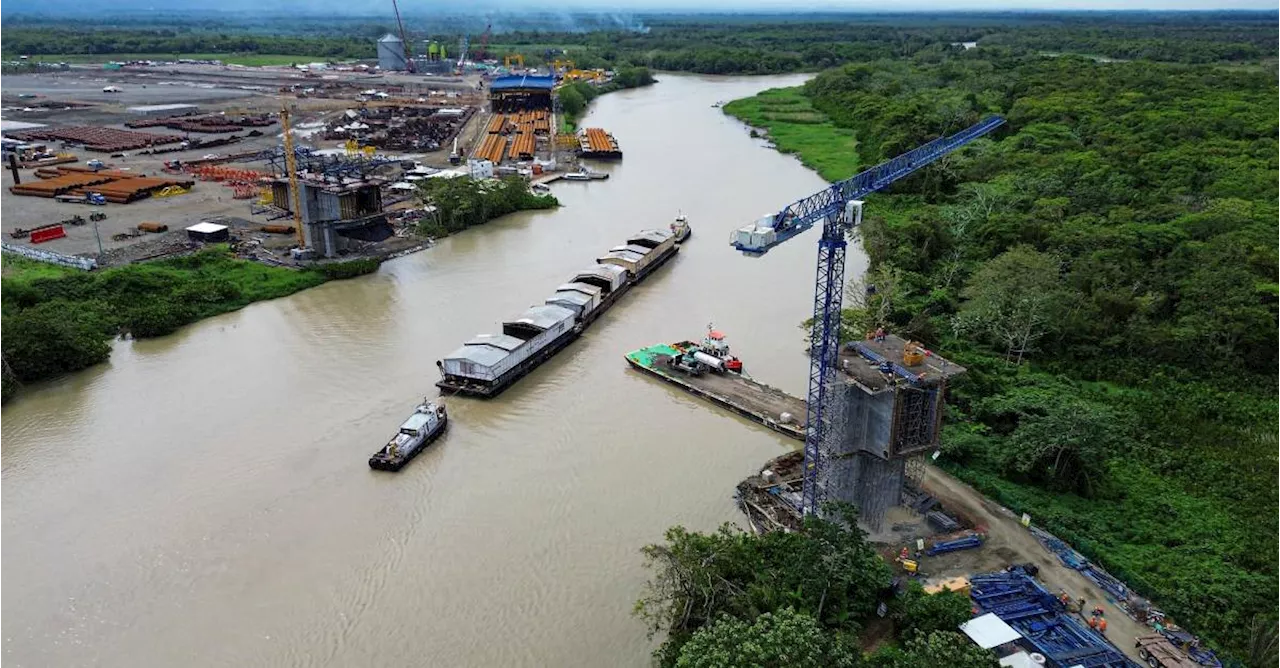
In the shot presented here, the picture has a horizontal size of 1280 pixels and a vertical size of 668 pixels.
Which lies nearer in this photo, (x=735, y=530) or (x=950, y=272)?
(x=735, y=530)

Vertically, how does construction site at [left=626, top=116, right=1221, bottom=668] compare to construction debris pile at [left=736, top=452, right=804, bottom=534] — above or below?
above

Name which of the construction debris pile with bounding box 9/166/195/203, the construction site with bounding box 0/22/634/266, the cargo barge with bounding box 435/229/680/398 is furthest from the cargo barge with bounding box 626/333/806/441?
the construction debris pile with bounding box 9/166/195/203

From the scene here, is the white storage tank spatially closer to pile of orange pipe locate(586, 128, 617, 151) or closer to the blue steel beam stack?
pile of orange pipe locate(586, 128, 617, 151)

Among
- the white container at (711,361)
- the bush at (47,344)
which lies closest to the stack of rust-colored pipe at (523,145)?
the bush at (47,344)

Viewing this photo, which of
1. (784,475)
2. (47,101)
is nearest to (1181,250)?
(784,475)

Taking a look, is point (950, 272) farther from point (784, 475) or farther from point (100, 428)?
point (100, 428)

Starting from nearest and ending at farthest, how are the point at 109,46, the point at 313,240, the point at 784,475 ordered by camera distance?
the point at 784,475
the point at 313,240
the point at 109,46
